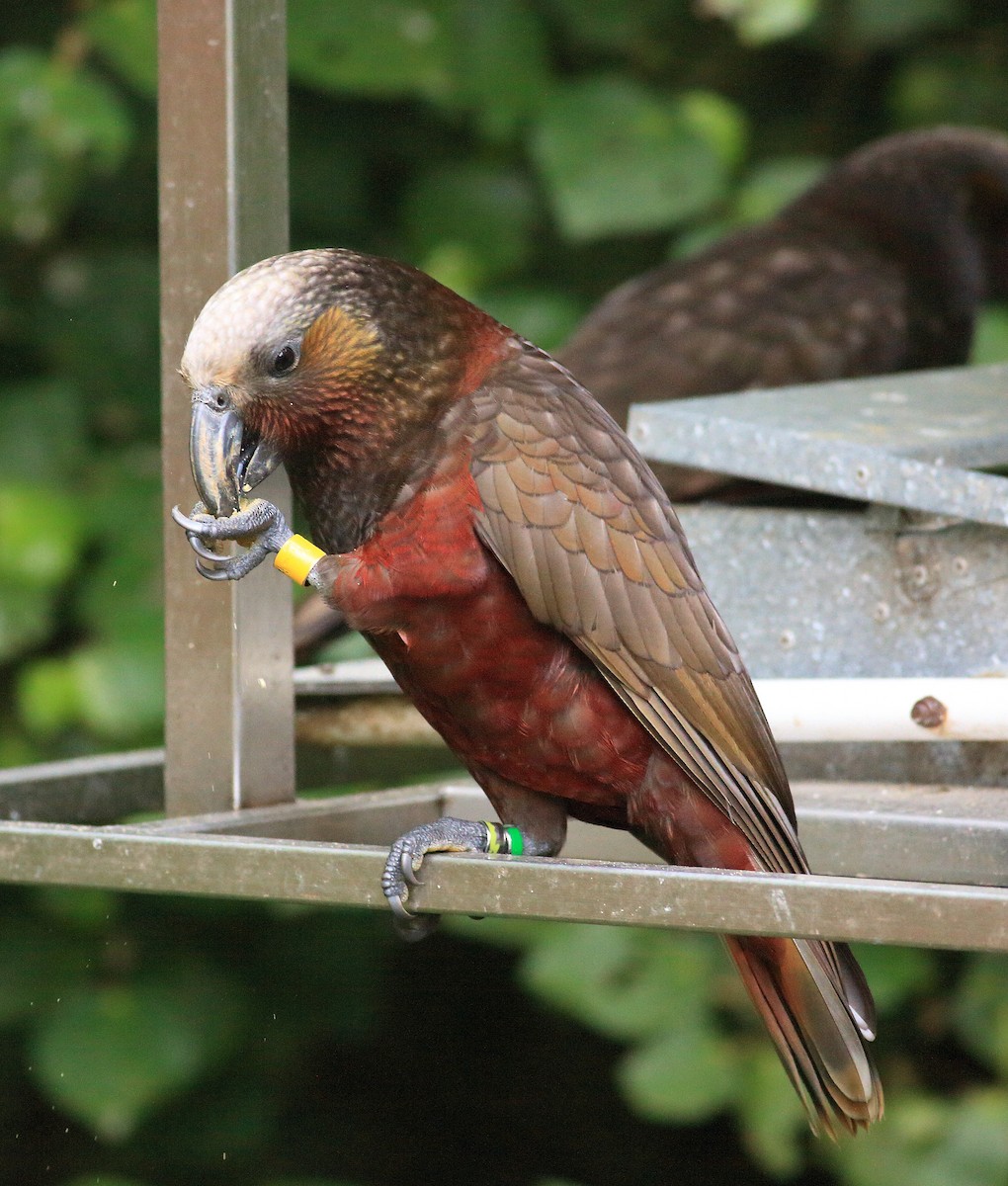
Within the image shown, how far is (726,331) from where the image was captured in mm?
2514

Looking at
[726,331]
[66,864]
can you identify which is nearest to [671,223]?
[726,331]

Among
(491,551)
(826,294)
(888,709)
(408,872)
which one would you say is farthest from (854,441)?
(826,294)

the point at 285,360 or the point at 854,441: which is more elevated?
the point at 285,360

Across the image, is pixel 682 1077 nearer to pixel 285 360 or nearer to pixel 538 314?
pixel 538 314

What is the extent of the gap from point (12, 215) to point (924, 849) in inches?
73.6

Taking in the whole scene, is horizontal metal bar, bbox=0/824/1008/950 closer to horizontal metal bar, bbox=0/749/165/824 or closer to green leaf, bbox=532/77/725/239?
horizontal metal bar, bbox=0/749/165/824

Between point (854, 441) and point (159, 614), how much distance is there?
48.0 inches

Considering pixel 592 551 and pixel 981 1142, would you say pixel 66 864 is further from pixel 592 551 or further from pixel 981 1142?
pixel 981 1142

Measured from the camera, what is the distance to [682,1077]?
2371 millimetres

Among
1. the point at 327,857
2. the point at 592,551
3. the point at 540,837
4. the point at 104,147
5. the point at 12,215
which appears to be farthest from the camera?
the point at 12,215

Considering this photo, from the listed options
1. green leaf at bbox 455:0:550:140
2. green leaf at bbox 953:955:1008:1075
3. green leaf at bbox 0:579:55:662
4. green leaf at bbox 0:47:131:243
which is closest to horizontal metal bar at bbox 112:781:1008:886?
green leaf at bbox 953:955:1008:1075

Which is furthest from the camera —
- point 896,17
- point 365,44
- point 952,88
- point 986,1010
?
point 952,88

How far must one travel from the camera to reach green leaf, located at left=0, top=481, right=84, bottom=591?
8.05 ft

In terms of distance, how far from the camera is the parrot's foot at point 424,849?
115cm
